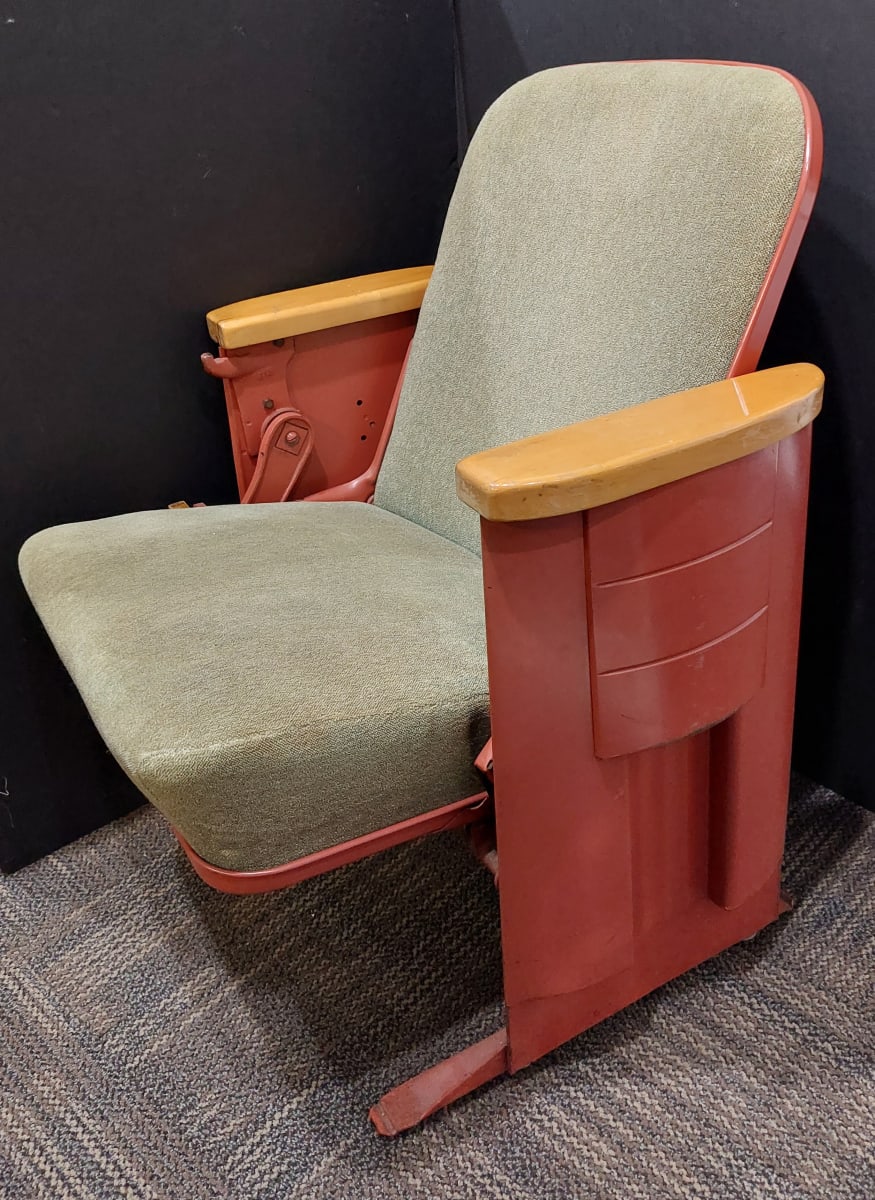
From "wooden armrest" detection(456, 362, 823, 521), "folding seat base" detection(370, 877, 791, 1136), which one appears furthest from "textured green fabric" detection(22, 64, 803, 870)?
"folding seat base" detection(370, 877, 791, 1136)

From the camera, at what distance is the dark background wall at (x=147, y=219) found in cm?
117

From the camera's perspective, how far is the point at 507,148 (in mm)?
1200

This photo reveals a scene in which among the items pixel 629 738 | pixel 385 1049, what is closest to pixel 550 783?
pixel 629 738

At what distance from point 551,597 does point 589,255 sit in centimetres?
48

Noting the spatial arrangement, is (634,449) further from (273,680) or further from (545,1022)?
(545,1022)

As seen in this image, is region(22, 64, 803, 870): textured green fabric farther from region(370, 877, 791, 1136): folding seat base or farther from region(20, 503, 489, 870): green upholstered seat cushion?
region(370, 877, 791, 1136): folding seat base

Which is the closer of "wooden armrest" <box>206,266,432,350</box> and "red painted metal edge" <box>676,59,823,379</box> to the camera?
"red painted metal edge" <box>676,59,823,379</box>

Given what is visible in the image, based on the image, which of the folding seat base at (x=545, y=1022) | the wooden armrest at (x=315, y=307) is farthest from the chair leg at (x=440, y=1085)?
the wooden armrest at (x=315, y=307)

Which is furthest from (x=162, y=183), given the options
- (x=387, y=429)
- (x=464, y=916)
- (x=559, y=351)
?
(x=464, y=916)

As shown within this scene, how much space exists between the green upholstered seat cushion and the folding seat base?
0.90 ft

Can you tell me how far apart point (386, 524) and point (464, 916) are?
485mm

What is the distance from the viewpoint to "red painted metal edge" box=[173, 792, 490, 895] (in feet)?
2.86

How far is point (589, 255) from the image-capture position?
3.61 ft

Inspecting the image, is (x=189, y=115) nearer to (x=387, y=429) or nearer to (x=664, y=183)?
(x=387, y=429)
